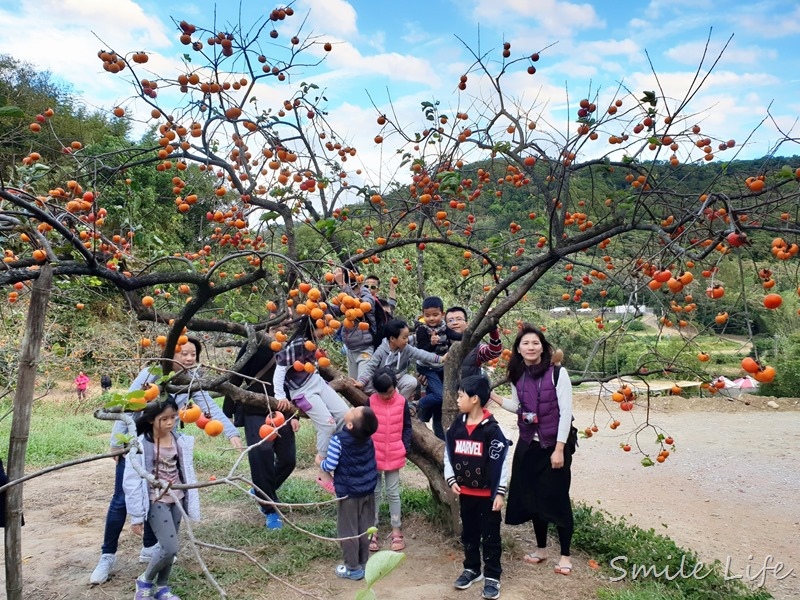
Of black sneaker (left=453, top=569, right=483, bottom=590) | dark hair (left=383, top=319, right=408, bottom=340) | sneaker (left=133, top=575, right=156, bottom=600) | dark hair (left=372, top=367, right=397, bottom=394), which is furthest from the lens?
dark hair (left=383, top=319, right=408, bottom=340)

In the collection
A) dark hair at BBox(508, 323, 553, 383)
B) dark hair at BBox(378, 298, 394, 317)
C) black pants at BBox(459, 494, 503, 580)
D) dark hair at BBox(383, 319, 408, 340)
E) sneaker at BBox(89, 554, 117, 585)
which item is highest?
dark hair at BBox(378, 298, 394, 317)

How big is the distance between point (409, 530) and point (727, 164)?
2.90m

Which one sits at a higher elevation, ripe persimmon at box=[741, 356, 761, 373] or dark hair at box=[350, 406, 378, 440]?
ripe persimmon at box=[741, 356, 761, 373]

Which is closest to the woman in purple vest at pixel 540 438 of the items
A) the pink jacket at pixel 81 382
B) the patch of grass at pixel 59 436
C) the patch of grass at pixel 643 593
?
the patch of grass at pixel 643 593

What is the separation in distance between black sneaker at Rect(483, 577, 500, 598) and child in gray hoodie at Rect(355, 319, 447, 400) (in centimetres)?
121

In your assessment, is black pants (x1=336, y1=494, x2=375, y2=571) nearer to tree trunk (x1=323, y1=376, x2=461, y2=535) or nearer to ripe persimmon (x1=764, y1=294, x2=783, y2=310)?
tree trunk (x1=323, y1=376, x2=461, y2=535)

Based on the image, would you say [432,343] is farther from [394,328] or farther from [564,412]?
[564,412]

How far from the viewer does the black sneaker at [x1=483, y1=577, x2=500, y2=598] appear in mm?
3039

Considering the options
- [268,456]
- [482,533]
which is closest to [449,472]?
[482,533]

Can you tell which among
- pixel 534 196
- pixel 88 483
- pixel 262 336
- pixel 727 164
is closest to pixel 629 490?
pixel 534 196

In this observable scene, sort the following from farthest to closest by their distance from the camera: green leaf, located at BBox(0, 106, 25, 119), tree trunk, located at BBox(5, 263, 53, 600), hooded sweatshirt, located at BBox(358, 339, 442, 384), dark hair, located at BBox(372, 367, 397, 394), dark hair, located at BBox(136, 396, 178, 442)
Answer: hooded sweatshirt, located at BBox(358, 339, 442, 384) → dark hair, located at BBox(372, 367, 397, 394) → dark hair, located at BBox(136, 396, 178, 442) → tree trunk, located at BBox(5, 263, 53, 600) → green leaf, located at BBox(0, 106, 25, 119)

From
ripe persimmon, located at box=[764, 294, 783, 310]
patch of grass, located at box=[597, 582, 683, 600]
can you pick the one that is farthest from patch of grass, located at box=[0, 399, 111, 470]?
ripe persimmon, located at box=[764, 294, 783, 310]

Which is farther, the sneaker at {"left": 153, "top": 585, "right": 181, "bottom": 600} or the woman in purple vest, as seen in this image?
the woman in purple vest

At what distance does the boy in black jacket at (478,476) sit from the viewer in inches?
120
